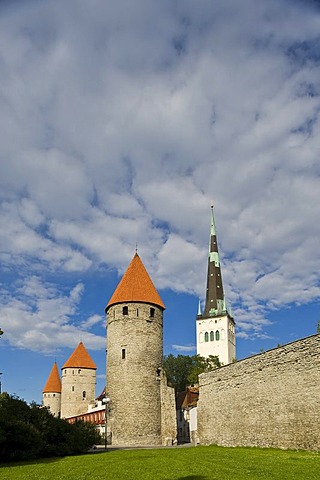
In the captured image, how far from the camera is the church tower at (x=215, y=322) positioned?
83812 mm

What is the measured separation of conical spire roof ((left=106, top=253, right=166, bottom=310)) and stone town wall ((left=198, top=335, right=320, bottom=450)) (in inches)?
442

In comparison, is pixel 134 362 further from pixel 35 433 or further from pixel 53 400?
pixel 53 400

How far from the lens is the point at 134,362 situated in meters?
34.5

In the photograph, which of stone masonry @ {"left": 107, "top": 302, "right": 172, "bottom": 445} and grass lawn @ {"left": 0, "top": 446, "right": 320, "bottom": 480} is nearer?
grass lawn @ {"left": 0, "top": 446, "right": 320, "bottom": 480}

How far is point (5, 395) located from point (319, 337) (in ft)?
48.1

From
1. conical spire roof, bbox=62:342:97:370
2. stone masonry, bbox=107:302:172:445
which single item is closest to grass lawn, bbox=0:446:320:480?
stone masonry, bbox=107:302:172:445

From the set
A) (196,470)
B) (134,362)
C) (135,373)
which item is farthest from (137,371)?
(196,470)

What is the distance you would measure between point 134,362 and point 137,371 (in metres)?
0.69

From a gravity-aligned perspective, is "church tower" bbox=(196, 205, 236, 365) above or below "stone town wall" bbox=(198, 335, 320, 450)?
above

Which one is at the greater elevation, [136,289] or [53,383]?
[136,289]

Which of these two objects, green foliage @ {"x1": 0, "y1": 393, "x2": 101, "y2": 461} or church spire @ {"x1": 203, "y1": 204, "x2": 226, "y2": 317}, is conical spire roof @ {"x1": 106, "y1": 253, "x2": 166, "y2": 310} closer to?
green foliage @ {"x1": 0, "y1": 393, "x2": 101, "y2": 461}

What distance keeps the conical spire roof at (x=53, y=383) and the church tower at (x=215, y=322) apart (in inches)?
1139

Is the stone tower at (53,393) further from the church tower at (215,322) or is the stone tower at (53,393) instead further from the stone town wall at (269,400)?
the stone town wall at (269,400)

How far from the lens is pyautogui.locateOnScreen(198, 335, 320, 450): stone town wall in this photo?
719 inches
